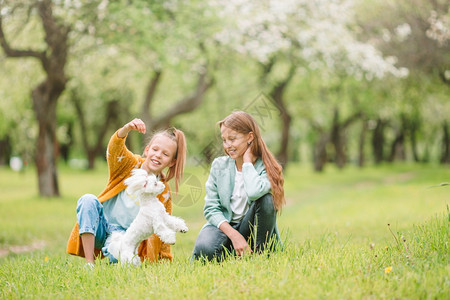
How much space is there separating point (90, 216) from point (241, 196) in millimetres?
1357

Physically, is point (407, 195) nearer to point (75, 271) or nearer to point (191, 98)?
point (191, 98)

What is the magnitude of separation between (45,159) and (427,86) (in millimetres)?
15324

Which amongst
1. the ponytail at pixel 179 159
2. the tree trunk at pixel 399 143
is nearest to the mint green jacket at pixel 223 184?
the ponytail at pixel 179 159

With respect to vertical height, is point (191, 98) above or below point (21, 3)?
below

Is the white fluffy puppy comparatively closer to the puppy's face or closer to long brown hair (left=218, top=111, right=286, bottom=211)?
the puppy's face

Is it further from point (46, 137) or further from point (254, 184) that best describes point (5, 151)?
point (254, 184)

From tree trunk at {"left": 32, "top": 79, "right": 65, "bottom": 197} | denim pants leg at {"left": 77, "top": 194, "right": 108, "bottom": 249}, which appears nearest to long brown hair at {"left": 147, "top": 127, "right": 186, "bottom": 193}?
denim pants leg at {"left": 77, "top": 194, "right": 108, "bottom": 249}

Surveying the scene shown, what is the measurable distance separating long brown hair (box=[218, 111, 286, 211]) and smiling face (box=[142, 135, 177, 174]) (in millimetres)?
539

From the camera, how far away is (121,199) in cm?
441

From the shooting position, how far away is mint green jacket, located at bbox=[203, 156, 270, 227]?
13.3 ft

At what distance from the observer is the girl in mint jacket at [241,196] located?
13.0 feet

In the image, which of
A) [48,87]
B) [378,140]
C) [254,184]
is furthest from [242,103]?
[378,140]

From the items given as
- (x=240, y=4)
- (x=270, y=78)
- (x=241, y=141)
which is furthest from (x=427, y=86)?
(x=241, y=141)

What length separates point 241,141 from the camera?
167 inches
